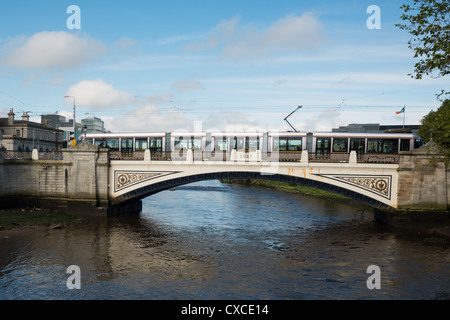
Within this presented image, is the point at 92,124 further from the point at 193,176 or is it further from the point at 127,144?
the point at 193,176

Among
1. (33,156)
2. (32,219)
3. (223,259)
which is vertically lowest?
(223,259)

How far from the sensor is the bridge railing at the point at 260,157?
3172 centimetres

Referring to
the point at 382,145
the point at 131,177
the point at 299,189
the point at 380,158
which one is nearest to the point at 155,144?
the point at 131,177

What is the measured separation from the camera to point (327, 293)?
712 inches

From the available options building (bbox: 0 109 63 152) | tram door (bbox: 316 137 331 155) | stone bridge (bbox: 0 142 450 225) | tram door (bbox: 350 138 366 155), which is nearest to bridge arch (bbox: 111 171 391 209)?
stone bridge (bbox: 0 142 450 225)

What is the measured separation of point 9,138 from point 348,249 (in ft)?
227

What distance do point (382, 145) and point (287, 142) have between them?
889 centimetres

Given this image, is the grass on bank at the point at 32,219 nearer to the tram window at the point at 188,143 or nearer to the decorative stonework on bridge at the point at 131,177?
the decorative stonework on bridge at the point at 131,177

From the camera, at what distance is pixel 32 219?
106ft

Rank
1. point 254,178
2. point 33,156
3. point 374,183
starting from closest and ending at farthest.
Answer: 1. point 374,183
2. point 254,178
3. point 33,156

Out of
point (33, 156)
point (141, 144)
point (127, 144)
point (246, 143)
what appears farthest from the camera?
point (127, 144)

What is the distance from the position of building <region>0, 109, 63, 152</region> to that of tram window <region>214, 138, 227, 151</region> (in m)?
47.4

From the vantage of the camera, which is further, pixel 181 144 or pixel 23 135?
pixel 23 135

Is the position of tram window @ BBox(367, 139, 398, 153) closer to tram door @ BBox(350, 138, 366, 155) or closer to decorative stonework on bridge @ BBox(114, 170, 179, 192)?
tram door @ BBox(350, 138, 366, 155)
